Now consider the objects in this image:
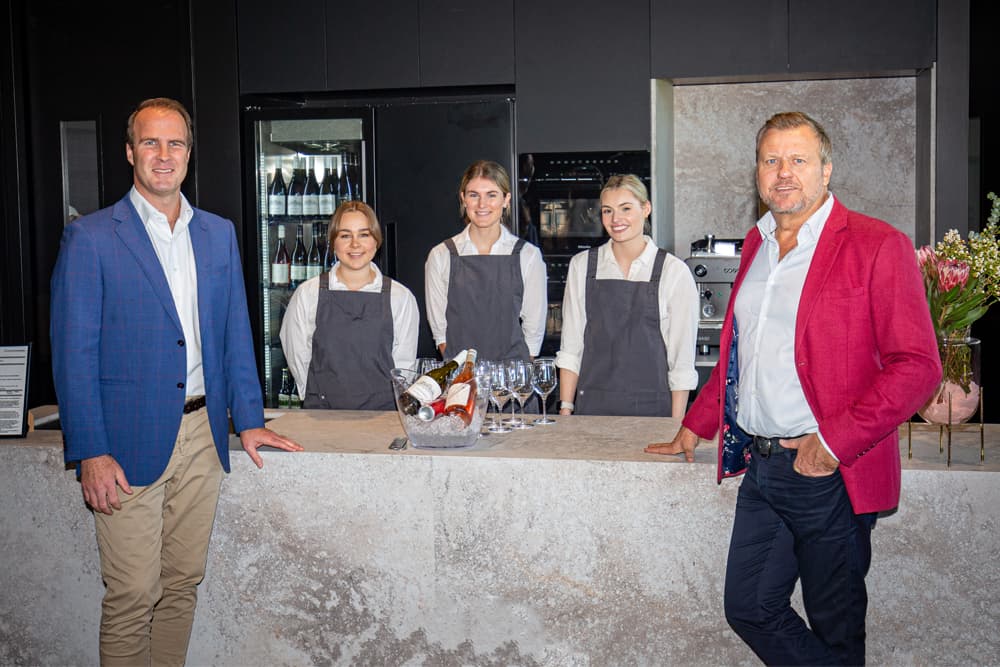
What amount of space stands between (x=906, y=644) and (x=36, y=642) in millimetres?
2074

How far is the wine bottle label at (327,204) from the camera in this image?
446 centimetres

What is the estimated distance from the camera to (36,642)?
2.42 metres

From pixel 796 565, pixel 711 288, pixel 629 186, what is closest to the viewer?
pixel 796 565

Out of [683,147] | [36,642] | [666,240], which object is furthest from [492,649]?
[683,147]

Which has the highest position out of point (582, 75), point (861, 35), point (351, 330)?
point (861, 35)

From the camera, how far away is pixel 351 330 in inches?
124

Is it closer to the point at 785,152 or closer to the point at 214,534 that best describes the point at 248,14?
the point at 214,534

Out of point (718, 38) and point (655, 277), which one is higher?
point (718, 38)

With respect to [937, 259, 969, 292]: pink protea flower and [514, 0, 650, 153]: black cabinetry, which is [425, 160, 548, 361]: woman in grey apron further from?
[937, 259, 969, 292]: pink protea flower

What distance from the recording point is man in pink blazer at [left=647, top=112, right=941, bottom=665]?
166 centimetres

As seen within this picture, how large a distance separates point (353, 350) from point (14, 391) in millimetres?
1038

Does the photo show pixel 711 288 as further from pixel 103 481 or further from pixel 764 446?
pixel 103 481

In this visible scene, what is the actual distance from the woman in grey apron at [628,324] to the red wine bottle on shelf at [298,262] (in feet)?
5.92

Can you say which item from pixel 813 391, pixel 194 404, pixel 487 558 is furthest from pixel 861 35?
pixel 194 404
